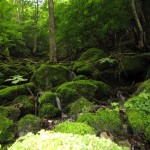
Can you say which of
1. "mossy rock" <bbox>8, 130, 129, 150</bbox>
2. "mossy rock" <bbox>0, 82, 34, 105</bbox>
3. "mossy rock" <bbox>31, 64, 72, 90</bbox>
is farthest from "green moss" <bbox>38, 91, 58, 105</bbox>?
"mossy rock" <bbox>8, 130, 129, 150</bbox>

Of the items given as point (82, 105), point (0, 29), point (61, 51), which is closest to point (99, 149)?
point (82, 105)

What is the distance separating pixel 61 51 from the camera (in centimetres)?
1608

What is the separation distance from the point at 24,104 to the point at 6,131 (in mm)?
1663

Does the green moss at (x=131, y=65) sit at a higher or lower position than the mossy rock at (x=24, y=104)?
higher

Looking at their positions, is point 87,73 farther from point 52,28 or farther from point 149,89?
point 149,89

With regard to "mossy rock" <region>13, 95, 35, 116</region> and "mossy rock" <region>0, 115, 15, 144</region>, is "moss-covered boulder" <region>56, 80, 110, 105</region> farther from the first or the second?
"mossy rock" <region>0, 115, 15, 144</region>

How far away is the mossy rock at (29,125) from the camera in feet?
15.4

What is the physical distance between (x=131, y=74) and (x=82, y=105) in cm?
389

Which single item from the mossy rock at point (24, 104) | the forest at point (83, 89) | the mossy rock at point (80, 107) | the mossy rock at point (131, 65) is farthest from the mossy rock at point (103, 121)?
the mossy rock at point (131, 65)

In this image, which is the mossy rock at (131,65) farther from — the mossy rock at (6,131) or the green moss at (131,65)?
the mossy rock at (6,131)

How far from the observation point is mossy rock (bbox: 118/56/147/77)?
28.1ft

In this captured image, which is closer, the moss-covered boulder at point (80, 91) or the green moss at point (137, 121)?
the green moss at point (137, 121)

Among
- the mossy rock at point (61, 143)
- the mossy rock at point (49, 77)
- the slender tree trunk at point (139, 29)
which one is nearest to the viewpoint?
the mossy rock at point (61, 143)

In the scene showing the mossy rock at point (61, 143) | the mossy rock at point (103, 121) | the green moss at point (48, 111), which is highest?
the mossy rock at point (61, 143)
